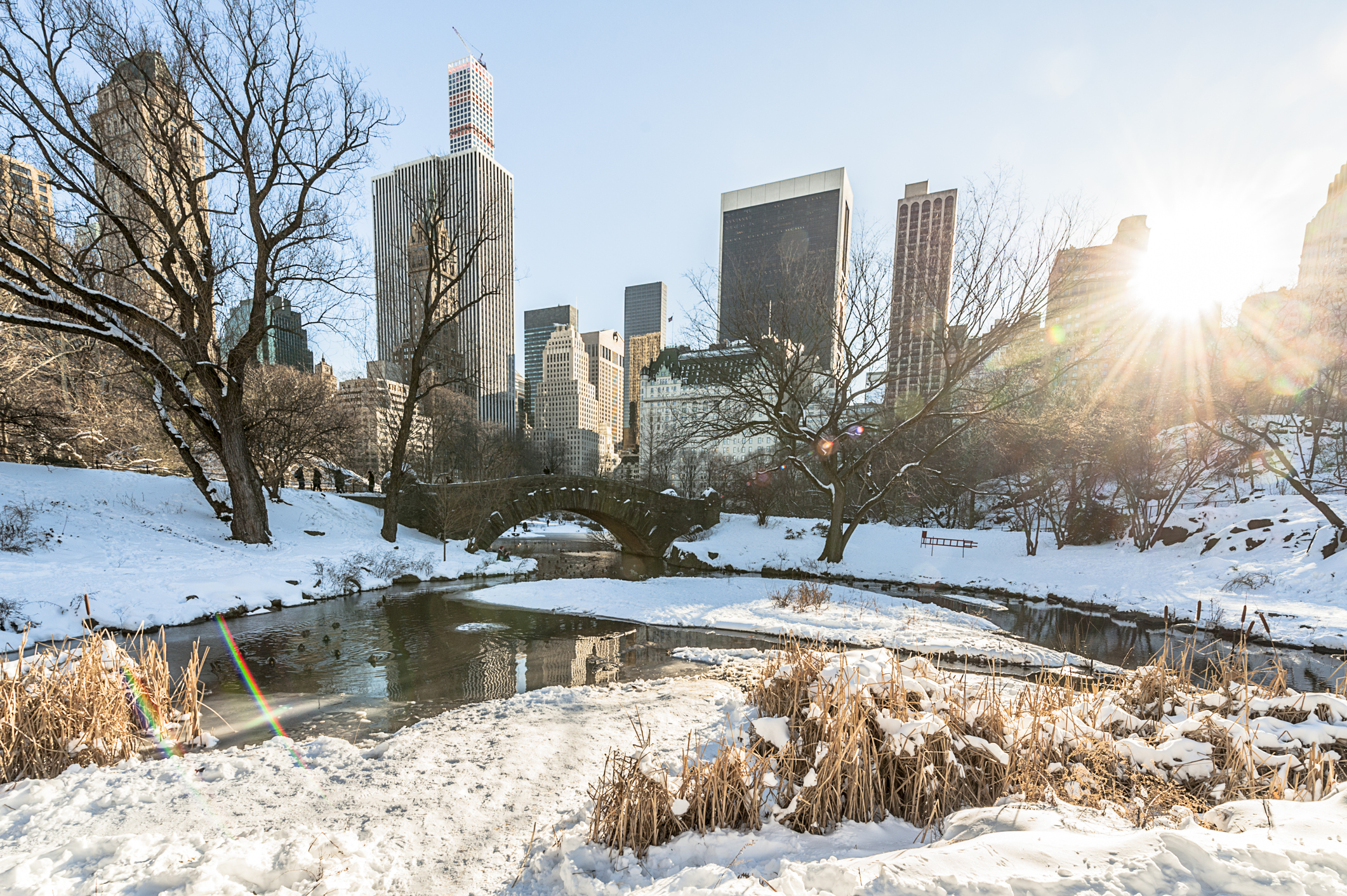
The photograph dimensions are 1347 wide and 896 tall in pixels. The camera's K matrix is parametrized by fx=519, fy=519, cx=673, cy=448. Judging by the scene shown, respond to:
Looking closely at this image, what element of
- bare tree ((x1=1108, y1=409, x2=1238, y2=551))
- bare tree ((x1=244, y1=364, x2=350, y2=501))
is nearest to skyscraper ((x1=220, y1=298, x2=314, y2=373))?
bare tree ((x1=244, y1=364, x2=350, y2=501))

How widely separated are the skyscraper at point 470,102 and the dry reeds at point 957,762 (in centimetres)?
4171

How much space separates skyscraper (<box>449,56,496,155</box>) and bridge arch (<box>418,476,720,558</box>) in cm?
2839

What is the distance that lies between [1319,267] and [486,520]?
5127cm

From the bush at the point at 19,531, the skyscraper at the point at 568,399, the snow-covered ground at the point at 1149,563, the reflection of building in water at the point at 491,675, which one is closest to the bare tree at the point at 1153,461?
the snow-covered ground at the point at 1149,563

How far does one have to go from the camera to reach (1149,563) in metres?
17.0

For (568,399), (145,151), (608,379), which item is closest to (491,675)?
(145,151)

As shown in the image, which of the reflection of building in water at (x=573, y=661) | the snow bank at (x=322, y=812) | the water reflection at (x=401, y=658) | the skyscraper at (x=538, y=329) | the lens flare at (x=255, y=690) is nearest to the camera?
the snow bank at (x=322, y=812)

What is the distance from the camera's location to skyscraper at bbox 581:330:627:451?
141 meters

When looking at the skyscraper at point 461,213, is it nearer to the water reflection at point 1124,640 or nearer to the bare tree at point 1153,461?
the water reflection at point 1124,640

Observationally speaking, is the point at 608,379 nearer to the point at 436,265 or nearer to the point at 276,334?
the point at 276,334

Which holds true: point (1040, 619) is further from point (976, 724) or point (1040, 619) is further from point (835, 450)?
point (976, 724)

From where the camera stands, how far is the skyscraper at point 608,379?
141125mm

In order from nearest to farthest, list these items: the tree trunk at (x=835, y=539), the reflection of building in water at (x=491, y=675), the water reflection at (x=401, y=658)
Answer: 1. the water reflection at (x=401, y=658)
2. the reflection of building in water at (x=491, y=675)
3. the tree trunk at (x=835, y=539)

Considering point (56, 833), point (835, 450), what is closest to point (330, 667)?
point (56, 833)
